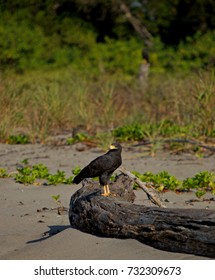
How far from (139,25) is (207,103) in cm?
1720

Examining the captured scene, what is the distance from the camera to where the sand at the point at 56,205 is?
534 cm

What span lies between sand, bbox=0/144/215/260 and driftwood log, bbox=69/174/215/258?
0.06 meters

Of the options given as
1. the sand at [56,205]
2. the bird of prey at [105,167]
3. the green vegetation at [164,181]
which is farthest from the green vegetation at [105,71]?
the bird of prey at [105,167]

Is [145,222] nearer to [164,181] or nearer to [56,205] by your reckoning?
[56,205]

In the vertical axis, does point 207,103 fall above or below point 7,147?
above

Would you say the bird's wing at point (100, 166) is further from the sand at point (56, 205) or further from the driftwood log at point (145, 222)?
the sand at point (56, 205)

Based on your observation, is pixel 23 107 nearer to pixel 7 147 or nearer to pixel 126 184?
pixel 7 147

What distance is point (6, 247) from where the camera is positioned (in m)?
5.89

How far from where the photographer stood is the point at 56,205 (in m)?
7.25

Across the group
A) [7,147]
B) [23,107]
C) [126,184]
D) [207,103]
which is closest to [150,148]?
[207,103]

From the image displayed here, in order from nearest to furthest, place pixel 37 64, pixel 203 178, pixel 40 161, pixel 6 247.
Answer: pixel 6 247 → pixel 203 178 → pixel 40 161 → pixel 37 64

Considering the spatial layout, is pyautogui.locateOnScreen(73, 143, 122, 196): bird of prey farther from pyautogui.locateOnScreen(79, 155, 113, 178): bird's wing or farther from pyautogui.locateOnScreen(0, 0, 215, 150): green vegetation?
pyautogui.locateOnScreen(0, 0, 215, 150): green vegetation

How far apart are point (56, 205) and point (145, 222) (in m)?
2.17

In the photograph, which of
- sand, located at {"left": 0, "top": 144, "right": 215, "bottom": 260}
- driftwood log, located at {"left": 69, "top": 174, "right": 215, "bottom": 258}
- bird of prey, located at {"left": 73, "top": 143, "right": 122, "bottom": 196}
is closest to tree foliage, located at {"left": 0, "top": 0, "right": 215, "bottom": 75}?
sand, located at {"left": 0, "top": 144, "right": 215, "bottom": 260}
